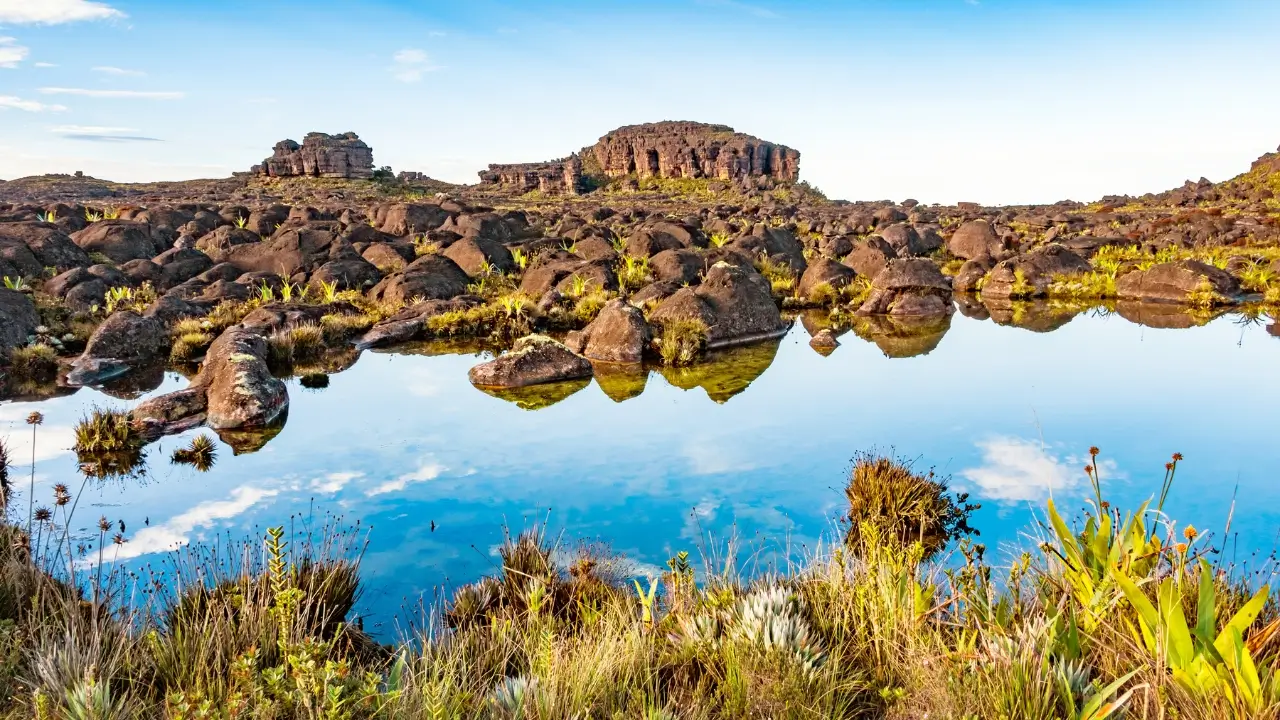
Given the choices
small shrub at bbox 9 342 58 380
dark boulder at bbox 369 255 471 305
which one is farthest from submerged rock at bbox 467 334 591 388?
small shrub at bbox 9 342 58 380

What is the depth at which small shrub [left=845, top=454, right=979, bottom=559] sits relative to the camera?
8.26 m

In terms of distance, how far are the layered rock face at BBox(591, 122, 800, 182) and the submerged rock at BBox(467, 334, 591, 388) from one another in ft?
359

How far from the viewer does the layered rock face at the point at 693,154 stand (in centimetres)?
12738

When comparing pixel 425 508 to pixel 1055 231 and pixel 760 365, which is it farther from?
pixel 1055 231

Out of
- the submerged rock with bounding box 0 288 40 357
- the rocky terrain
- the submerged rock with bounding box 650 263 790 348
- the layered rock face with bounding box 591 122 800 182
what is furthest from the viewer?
the layered rock face with bounding box 591 122 800 182

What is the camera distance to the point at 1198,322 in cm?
2111

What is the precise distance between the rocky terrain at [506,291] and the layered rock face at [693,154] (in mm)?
84877

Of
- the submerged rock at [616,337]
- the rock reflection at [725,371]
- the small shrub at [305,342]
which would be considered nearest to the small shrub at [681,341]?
the rock reflection at [725,371]

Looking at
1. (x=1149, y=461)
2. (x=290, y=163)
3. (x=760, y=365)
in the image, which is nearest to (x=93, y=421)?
(x=760, y=365)

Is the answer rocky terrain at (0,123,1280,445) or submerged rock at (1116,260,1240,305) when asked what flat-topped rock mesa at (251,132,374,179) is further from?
submerged rock at (1116,260,1240,305)

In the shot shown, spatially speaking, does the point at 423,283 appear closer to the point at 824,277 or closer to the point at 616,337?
the point at 616,337

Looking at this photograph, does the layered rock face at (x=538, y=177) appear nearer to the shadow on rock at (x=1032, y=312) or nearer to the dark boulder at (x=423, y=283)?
the dark boulder at (x=423, y=283)

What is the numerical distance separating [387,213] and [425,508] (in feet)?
115

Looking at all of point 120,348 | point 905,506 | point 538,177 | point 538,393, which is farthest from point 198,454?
point 538,177
